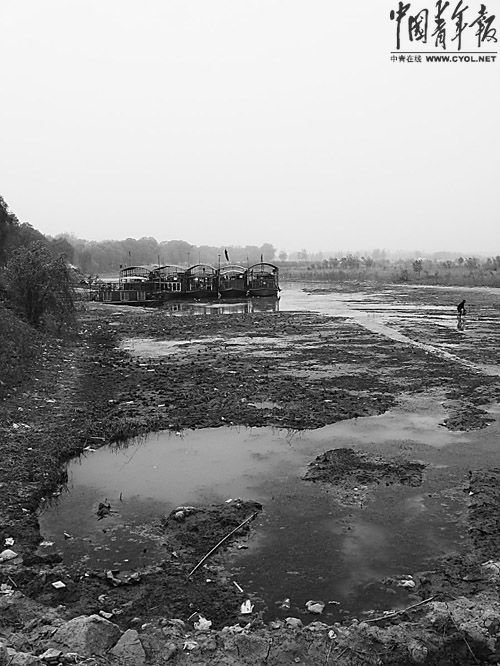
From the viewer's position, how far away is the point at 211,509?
670cm

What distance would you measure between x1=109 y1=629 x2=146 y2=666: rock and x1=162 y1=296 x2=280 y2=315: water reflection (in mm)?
33438

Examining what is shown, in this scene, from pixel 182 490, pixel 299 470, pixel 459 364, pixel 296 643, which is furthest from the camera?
pixel 459 364

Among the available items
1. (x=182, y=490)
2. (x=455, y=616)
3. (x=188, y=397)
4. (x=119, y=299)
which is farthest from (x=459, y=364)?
(x=119, y=299)

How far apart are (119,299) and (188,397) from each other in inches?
1443

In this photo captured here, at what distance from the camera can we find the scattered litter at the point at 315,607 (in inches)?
183

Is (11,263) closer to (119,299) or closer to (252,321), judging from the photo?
(252,321)

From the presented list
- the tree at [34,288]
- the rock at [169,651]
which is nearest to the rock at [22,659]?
the rock at [169,651]

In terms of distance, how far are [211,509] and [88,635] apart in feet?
9.07

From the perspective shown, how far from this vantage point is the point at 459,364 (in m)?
16.4

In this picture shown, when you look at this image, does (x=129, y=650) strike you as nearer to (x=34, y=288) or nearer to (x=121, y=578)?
(x=121, y=578)

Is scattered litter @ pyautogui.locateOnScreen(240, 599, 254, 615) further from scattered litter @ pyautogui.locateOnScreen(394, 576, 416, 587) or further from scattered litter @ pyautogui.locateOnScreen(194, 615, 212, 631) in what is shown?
scattered litter @ pyautogui.locateOnScreen(394, 576, 416, 587)

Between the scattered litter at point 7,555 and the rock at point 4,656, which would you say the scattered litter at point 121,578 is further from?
the rock at point 4,656

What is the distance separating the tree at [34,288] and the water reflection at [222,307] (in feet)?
54.9

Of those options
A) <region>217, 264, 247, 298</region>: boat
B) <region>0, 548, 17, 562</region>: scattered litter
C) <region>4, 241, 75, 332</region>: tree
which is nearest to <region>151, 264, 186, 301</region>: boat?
<region>217, 264, 247, 298</region>: boat
